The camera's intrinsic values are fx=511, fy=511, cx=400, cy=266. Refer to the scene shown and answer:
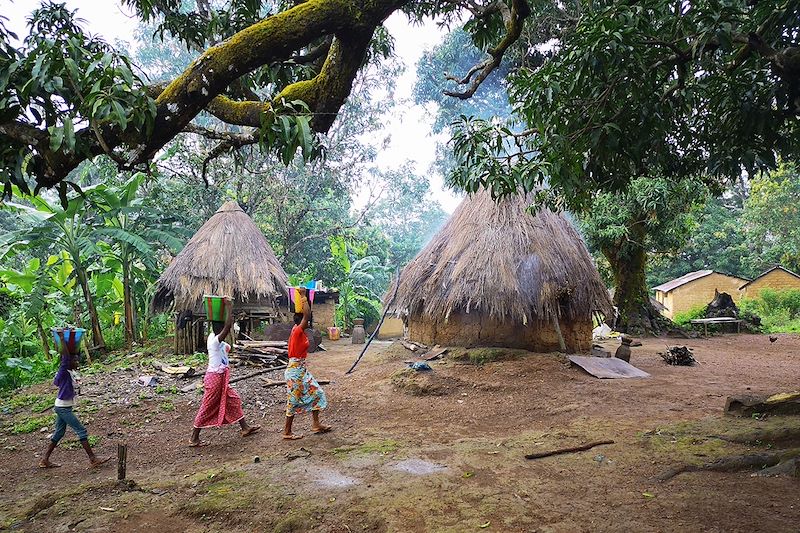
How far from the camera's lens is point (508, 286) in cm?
935

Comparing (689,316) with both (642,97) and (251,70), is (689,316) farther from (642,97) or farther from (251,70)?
(251,70)

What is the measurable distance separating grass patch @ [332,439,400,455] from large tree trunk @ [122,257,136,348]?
31.4 feet

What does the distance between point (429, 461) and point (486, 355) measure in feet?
15.5

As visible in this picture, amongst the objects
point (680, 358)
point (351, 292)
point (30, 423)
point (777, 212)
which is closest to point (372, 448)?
point (30, 423)

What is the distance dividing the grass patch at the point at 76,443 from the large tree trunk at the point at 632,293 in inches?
559

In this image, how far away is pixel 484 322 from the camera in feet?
32.8

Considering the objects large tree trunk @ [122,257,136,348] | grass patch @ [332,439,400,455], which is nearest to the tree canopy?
grass patch @ [332,439,400,455]

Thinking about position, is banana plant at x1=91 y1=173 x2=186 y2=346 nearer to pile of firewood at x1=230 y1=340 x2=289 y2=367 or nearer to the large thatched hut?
the large thatched hut

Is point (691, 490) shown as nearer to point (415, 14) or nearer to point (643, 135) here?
point (643, 135)

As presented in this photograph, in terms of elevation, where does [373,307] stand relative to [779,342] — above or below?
above

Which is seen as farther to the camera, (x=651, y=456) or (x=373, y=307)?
(x=373, y=307)

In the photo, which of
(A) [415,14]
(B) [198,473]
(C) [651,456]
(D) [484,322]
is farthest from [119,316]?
(C) [651,456]

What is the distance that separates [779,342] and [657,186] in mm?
6355

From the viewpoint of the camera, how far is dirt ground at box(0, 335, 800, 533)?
356cm
